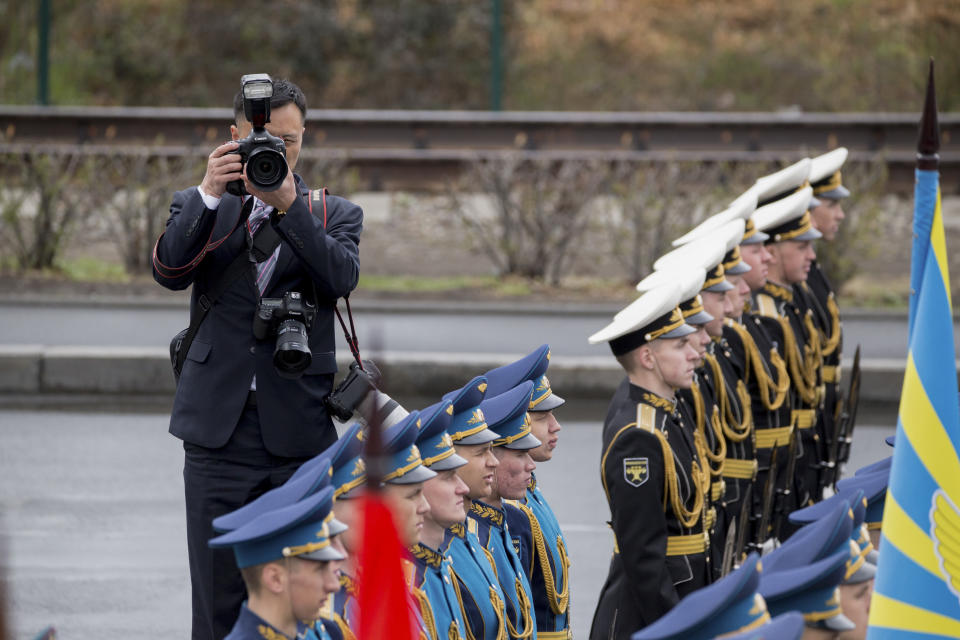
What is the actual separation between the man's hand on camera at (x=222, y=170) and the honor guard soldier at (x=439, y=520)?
819 millimetres

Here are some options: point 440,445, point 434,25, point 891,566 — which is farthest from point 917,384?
point 434,25

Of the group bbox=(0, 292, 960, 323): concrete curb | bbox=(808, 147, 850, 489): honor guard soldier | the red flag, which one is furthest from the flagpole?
bbox=(0, 292, 960, 323): concrete curb

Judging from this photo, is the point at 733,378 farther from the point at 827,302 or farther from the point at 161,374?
the point at 161,374

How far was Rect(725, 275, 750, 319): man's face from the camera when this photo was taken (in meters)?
5.79

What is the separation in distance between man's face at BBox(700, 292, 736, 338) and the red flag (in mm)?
4158

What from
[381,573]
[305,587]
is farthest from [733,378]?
[381,573]

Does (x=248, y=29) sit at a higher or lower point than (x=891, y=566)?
higher

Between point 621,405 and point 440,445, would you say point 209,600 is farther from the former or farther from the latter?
point 621,405

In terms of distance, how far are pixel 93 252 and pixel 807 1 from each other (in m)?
14.5

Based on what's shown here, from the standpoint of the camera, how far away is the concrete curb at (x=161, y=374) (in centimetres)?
1032

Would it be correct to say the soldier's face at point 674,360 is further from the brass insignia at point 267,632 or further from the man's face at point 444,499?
the brass insignia at point 267,632

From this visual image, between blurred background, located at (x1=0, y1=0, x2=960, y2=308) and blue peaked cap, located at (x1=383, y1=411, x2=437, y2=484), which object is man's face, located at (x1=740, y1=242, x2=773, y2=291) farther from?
blurred background, located at (x1=0, y1=0, x2=960, y2=308)

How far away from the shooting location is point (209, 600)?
4242mm

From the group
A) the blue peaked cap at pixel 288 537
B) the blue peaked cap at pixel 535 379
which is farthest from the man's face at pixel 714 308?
the blue peaked cap at pixel 288 537
